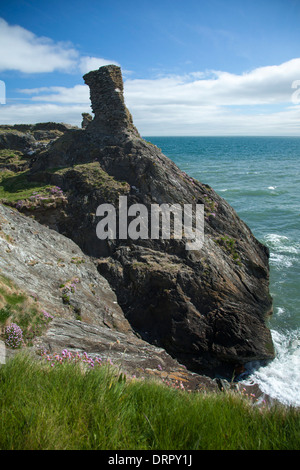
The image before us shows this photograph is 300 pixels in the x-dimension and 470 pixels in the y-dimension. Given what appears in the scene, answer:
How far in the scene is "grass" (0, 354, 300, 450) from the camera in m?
3.30

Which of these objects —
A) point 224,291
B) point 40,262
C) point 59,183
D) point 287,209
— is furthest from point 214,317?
point 287,209

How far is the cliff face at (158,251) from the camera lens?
11.9 metres

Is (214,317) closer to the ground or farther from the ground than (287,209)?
closer to the ground

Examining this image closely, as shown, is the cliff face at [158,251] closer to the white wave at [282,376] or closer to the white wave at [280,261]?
the white wave at [282,376]

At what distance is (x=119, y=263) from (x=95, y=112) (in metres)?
11.1

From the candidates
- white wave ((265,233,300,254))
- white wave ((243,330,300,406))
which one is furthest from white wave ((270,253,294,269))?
white wave ((243,330,300,406))

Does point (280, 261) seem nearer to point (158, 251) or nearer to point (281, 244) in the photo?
point (281, 244)

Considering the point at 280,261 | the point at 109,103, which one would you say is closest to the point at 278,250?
the point at 280,261

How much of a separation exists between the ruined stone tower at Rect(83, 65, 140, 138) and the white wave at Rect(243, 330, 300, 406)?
1491 centimetres

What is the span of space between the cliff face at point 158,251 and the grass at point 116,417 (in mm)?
7680

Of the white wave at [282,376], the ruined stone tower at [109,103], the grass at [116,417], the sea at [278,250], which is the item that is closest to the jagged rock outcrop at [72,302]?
the grass at [116,417]

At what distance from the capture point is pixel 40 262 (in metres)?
11.4

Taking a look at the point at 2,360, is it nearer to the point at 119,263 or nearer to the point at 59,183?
the point at 119,263

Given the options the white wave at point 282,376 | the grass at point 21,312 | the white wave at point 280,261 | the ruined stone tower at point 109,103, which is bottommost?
the white wave at point 282,376
